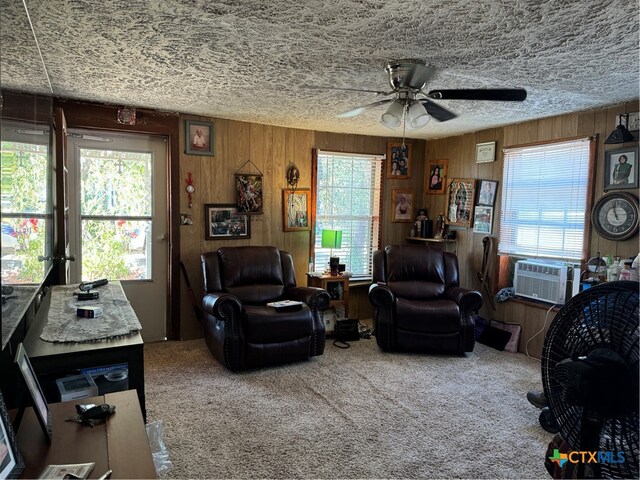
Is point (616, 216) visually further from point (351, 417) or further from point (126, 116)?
point (126, 116)

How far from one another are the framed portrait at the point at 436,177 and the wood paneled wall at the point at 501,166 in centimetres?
7

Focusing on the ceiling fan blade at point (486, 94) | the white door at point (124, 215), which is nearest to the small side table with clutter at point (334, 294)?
the white door at point (124, 215)

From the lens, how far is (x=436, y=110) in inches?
103

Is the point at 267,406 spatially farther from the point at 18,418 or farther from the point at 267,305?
the point at 18,418

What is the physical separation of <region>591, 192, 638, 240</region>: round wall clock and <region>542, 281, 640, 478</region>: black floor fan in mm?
2823

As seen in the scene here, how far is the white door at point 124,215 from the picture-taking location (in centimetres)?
385

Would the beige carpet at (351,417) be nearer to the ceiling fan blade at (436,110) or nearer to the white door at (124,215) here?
the white door at (124,215)

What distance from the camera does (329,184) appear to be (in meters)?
4.94

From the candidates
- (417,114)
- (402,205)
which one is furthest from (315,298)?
(402,205)

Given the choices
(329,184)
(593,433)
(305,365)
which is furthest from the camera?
(329,184)

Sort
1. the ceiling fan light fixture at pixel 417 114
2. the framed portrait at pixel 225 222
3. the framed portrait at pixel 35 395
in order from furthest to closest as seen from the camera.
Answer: the framed portrait at pixel 225 222 < the ceiling fan light fixture at pixel 417 114 < the framed portrait at pixel 35 395

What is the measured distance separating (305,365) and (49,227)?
2.13 metres

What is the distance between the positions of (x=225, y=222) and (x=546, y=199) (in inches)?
121

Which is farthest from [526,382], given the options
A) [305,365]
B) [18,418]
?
[18,418]
